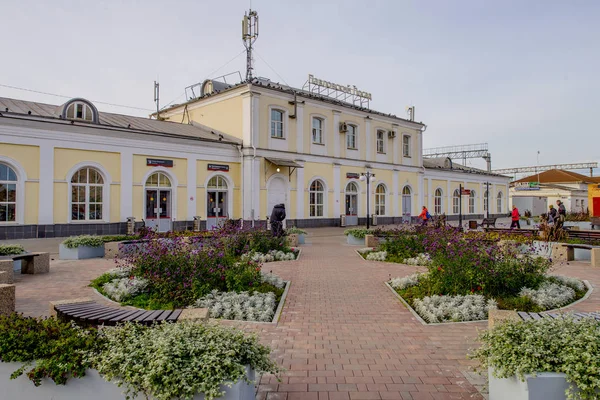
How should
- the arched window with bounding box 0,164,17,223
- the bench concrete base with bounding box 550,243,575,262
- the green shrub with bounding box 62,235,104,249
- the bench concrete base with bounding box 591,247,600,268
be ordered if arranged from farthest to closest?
the arched window with bounding box 0,164,17,223
the bench concrete base with bounding box 550,243,575,262
the green shrub with bounding box 62,235,104,249
the bench concrete base with bounding box 591,247,600,268

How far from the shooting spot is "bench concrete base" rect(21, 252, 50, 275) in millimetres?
10242

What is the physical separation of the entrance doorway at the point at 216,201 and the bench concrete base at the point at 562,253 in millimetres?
16335

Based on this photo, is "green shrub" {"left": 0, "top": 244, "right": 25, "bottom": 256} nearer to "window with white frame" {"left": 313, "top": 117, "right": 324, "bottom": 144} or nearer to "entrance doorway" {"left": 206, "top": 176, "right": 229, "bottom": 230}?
"entrance doorway" {"left": 206, "top": 176, "right": 229, "bottom": 230}

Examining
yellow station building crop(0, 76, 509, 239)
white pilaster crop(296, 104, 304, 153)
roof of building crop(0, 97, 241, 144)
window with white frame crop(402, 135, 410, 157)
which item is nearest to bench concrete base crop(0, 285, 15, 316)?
yellow station building crop(0, 76, 509, 239)

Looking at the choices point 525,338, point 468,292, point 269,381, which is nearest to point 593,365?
point 525,338

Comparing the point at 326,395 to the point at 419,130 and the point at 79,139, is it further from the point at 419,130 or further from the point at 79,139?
the point at 419,130

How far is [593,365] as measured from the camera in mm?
3125

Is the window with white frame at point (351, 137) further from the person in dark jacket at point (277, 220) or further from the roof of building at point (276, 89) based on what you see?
the person in dark jacket at point (277, 220)

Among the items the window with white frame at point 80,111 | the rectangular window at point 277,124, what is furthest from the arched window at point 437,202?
the window with white frame at point 80,111

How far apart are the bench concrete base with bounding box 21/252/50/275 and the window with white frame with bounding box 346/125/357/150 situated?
2424 centimetres

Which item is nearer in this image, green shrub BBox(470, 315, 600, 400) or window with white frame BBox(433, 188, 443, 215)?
green shrub BBox(470, 315, 600, 400)

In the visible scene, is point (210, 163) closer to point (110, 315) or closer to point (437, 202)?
point (110, 315)

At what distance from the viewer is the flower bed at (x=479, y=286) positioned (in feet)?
22.0

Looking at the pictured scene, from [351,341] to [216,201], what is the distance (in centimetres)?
2059
